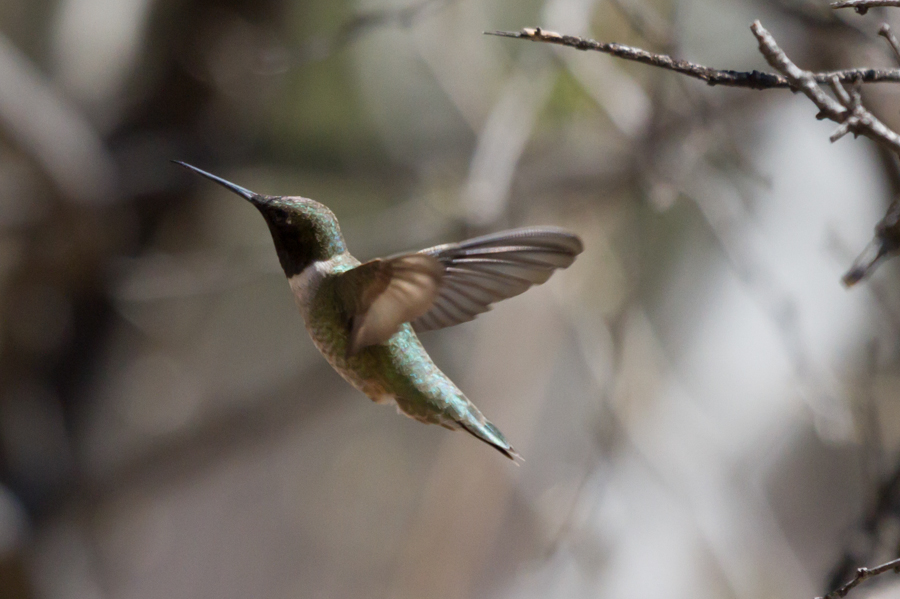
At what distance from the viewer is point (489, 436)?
0.96m

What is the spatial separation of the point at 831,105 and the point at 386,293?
0.44m

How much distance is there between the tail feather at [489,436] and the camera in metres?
0.92

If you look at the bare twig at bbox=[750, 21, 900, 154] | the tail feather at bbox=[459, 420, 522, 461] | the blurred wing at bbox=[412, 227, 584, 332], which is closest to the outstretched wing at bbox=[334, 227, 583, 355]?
the blurred wing at bbox=[412, 227, 584, 332]

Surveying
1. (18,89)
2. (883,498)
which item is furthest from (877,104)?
(18,89)

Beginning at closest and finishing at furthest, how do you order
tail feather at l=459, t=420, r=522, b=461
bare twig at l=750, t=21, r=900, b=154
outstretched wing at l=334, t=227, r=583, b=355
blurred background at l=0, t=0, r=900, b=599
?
bare twig at l=750, t=21, r=900, b=154, outstretched wing at l=334, t=227, r=583, b=355, tail feather at l=459, t=420, r=522, b=461, blurred background at l=0, t=0, r=900, b=599

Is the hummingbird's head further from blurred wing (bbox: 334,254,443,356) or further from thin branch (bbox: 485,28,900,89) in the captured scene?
thin branch (bbox: 485,28,900,89)

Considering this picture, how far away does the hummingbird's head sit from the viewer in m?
0.95

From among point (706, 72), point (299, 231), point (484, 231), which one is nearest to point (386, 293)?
point (299, 231)

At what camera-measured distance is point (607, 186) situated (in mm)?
2660

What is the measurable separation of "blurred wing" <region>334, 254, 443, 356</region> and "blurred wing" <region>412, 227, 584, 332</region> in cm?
2

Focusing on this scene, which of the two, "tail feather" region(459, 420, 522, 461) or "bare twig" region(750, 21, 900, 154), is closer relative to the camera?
"bare twig" region(750, 21, 900, 154)

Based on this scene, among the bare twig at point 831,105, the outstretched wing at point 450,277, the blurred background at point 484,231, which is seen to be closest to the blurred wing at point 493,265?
the outstretched wing at point 450,277

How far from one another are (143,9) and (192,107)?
0.39m

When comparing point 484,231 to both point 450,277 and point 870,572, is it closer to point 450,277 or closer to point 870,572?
point 450,277
